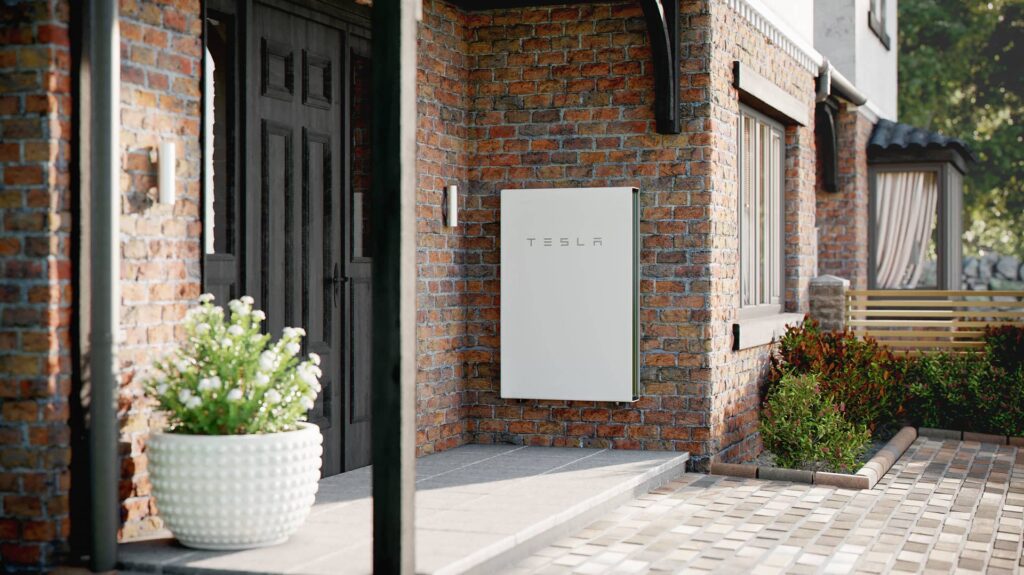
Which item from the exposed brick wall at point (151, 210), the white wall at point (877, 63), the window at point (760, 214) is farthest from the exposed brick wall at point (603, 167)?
the white wall at point (877, 63)

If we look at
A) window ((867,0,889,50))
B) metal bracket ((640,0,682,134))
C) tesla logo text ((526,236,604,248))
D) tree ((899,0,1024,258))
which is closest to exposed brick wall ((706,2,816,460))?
metal bracket ((640,0,682,134))

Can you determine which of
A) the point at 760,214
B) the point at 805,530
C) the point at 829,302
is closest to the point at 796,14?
the point at 760,214

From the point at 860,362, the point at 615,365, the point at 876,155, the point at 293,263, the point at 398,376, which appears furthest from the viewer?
the point at 876,155

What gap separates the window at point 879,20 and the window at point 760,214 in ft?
17.2

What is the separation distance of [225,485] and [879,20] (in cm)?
1273

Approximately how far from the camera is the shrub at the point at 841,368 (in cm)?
897

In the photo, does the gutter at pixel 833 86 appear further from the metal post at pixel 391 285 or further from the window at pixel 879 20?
the metal post at pixel 391 285

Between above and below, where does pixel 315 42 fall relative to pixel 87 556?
above

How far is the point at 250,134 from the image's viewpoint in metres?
5.90

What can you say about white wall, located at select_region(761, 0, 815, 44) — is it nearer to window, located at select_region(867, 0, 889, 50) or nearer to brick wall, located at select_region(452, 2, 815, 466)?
brick wall, located at select_region(452, 2, 815, 466)

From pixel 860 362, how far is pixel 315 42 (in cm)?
512

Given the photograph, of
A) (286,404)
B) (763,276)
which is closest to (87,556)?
(286,404)

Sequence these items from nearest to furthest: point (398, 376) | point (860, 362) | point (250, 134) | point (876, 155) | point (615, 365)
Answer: point (398, 376) < point (250, 134) < point (615, 365) < point (860, 362) < point (876, 155)

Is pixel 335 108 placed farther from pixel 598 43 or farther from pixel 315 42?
pixel 598 43
